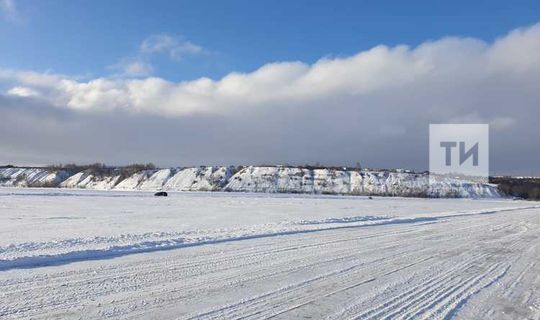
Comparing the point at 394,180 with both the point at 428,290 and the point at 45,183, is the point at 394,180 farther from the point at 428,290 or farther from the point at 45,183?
the point at 428,290

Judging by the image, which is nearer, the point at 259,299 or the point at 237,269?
the point at 259,299

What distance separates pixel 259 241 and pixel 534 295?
7.68 meters

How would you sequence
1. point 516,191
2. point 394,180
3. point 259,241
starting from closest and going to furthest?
point 259,241 → point 516,191 → point 394,180

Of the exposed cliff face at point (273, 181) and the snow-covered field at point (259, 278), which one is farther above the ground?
the exposed cliff face at point (273, 181)

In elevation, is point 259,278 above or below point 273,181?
below

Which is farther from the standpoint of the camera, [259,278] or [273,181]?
[273,181]

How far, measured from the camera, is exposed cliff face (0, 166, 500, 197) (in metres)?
129

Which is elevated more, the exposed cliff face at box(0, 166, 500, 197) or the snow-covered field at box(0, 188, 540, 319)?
the exposed cliff face at box(0, 166, 500, 197)

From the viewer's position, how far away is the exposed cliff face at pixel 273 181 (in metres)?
129

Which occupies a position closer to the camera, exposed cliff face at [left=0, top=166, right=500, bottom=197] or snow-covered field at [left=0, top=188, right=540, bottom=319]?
snow-covered field at [left=0, top=188, right=540, bottom=319]

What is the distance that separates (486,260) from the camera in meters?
11.4

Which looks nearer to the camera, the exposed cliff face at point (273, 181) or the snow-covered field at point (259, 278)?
the snow-covered field at point (259, 278)

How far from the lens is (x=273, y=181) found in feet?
451

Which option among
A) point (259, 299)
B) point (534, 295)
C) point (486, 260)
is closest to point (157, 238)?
point (259, 299)
